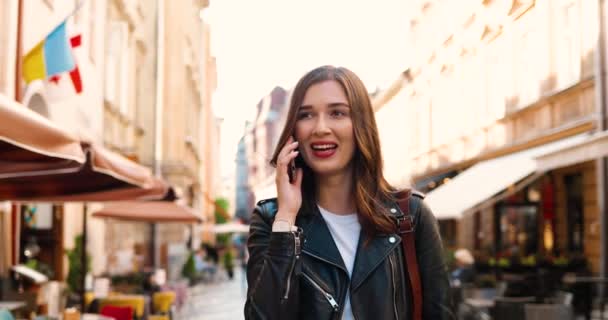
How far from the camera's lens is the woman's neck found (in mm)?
2174

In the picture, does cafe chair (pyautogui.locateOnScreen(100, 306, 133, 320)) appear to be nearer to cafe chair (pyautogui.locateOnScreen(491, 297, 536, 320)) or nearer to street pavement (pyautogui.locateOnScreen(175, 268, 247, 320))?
cafe chair (pyautogui.locateOnScreen(491, 297, 536, 320))

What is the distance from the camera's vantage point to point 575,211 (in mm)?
17125

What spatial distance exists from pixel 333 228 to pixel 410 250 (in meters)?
0.21

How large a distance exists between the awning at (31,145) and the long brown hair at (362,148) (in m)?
2.03

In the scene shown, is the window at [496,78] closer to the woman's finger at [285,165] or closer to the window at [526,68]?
the window at [526,68]

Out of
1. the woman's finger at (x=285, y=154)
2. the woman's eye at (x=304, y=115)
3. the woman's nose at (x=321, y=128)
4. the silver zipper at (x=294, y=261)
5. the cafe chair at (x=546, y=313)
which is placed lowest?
the cafe chair at (x=546, y=313)

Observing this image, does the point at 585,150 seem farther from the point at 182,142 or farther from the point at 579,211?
the point at 182,142

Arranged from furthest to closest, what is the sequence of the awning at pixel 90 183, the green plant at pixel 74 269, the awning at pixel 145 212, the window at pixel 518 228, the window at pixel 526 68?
the window at pixel 518 228
the window at pixel 526 68
the awning at pixel 145 212
the green plant at pixel 74 269
the awning at pixel 90 183

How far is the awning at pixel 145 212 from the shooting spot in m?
12.5

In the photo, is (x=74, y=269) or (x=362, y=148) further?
(x=74, y=269)

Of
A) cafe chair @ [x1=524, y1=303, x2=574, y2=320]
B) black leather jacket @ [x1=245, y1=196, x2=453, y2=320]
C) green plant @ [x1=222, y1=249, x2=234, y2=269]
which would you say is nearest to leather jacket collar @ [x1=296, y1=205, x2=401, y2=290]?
black leather jacket @ [x1=245, y1=196, x2=453, y2=320]

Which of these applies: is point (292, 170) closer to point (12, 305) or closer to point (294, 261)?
point (294, 261)

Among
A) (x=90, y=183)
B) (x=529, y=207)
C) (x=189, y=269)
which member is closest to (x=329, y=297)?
(x=90, y=183)

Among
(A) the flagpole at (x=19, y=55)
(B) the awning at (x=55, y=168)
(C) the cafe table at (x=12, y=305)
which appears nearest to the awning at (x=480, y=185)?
(B) the awning at (x=55, y=168)
